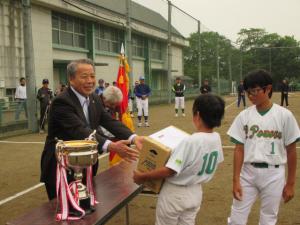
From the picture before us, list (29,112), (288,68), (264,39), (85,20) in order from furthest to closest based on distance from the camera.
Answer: (264,39), (288,68), (85,20), (29,112)

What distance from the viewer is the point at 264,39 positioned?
292ft

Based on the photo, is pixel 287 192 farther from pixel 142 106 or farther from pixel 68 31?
pixel 68 31

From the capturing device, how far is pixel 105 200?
338 centimetres

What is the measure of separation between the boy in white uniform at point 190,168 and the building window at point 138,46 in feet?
113

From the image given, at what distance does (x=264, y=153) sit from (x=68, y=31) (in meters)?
24.6

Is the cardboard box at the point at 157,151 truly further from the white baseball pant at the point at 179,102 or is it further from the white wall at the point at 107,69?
the white wall at the point at 107,69

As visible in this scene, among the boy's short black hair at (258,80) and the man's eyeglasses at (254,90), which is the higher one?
the boy's short black hair at (258,80)

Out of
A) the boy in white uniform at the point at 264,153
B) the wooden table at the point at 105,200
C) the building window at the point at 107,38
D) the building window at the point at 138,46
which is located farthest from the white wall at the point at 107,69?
the boy in white uniform at the point at 264,153

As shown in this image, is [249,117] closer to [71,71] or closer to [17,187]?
[71,71]

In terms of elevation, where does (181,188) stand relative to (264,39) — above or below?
below

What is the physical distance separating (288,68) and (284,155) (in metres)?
74.8

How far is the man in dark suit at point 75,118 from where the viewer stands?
10.7ft

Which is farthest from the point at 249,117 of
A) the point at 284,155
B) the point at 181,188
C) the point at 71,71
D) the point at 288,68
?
the point at 288,68

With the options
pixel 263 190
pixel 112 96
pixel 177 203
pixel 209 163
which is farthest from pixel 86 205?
pixel 112 96
